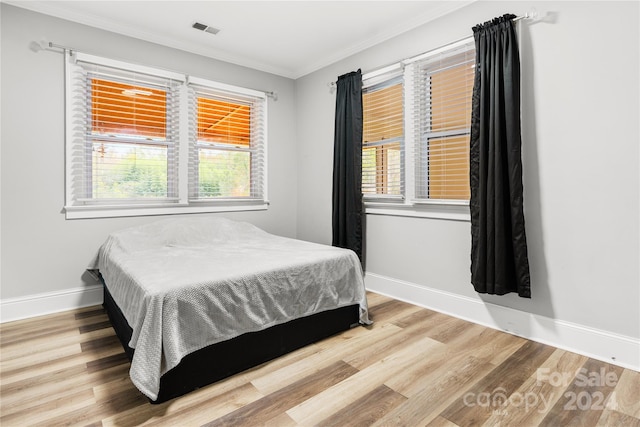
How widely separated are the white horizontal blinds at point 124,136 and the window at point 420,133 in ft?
6.66

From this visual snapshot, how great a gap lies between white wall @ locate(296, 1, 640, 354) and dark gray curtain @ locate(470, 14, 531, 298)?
0.12 metres

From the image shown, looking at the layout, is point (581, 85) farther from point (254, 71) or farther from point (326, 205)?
point (254, 71)

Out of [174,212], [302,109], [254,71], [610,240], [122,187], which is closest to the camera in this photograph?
[610,240]

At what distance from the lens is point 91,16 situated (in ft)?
9.93

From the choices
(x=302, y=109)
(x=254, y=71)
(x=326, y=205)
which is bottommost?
(x=326, y=205)

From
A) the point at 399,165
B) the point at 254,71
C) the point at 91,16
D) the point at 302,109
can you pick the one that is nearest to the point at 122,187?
the point at 91,16

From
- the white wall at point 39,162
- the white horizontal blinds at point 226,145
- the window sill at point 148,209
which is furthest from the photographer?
the white horizontal blinds at point 226,145

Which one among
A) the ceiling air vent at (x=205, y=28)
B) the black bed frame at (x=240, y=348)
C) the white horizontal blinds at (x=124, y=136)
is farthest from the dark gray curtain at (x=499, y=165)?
the white horizontal blinds at (x=124, y=136)

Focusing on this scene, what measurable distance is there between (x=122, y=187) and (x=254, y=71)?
1990mm

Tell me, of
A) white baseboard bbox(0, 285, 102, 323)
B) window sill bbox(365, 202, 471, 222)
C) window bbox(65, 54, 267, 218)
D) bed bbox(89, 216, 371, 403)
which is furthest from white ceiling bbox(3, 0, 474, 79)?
white baseboard bbox(0, 285, 102, 323)

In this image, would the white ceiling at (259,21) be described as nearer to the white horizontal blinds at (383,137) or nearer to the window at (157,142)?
the window at (157,142)

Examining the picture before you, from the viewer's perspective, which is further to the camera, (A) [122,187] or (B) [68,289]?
(A) [122,187]

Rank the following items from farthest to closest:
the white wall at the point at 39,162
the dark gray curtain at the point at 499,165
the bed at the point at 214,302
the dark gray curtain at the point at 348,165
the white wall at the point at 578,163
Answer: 1. the dark gray curtain at the point at 348,165
2. the white wall at the point at 39,162
3. the dark gray curtain at the point at 499,165
4. the white wall at the point at 578,163
5. the bed at the point at 214,302

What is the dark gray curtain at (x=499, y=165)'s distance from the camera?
2400 millimetres
